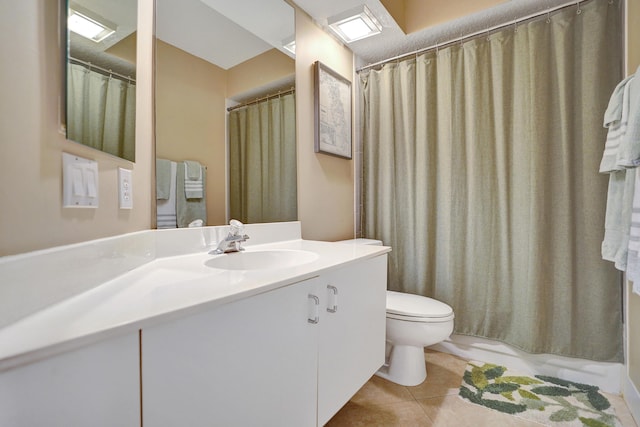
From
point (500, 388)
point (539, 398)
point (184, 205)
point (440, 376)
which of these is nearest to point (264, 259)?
point (184, 205)

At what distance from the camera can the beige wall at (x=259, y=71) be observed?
1.32 meters

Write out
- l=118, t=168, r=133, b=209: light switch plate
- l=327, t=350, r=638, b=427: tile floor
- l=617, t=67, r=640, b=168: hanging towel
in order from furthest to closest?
1. l=327, t=350, r=638, b=427: tile floor
2. l=617, t=67, r=640, b=168: hanging towel
3. l=118, t=168, r=133, b=209: light switch plate

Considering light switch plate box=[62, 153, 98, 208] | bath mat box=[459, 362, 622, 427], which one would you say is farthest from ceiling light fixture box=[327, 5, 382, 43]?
bath mat box=[459, 362, 622, 427]

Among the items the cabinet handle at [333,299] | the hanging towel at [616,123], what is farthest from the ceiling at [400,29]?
the cabinet handle at [333,299]

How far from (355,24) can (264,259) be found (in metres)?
1.57

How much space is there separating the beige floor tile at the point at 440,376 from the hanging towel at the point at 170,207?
4.82 feet

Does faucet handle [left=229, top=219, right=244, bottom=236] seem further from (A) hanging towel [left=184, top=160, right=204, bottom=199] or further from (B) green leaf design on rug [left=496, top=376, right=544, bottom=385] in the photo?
(B) green leaf design on rug [left=496, top=376, right=544, bottom=385]

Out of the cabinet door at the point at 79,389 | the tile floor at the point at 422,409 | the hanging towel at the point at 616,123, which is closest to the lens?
the cabinet door at the point at 79,389

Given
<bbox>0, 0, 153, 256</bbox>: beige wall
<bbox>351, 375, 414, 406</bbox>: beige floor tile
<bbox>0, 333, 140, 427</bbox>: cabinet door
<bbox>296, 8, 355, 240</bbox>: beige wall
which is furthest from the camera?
<bbox>296, 8, 355, 240</bbox>: beige wall

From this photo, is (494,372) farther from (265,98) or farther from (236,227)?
(265,98)

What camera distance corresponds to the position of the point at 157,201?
1108mm

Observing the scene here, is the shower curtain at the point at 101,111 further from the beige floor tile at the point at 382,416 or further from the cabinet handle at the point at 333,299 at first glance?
the beige floor tile at the point at 382,416

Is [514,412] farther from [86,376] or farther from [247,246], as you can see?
[86,376]

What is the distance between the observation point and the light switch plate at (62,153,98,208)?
1.98 feet
